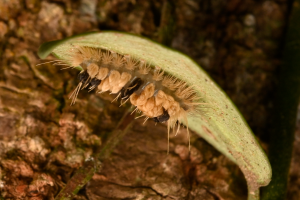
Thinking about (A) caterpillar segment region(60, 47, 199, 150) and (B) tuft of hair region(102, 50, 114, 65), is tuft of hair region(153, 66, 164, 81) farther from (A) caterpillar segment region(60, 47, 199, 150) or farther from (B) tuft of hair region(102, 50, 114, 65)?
(B) tuft of hair region(102, 50, 114, 65)

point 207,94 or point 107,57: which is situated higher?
point 107,57

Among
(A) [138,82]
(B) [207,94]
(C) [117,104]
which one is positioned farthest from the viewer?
(C) [117,104]

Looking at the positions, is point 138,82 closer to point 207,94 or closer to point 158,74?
point 158,74

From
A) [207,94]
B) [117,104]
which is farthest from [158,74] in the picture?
[117,104]

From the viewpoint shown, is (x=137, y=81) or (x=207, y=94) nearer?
(x=207, y=94)

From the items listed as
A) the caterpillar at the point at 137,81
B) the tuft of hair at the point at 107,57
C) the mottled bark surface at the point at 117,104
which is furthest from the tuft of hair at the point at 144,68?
the mottled bark surface at the point at 117,104

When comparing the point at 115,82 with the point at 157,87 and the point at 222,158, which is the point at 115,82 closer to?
→ the point at 157,87

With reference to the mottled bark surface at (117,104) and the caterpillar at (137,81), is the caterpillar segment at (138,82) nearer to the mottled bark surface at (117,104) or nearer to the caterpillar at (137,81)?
the caterpillar at (137,81)
